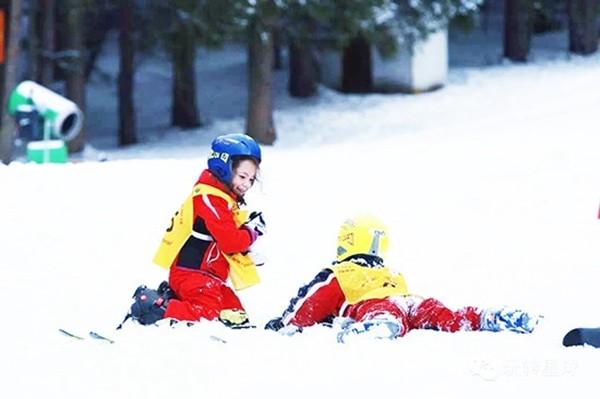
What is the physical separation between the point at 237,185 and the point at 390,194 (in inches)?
173

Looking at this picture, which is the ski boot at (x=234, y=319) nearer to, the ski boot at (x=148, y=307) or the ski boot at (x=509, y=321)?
the ski boot at (x=148, y=307)

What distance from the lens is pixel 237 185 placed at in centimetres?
755

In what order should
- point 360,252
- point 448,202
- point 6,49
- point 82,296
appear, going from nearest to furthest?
point 360,252 < point 82,296 < point 448,202 < point 6,49

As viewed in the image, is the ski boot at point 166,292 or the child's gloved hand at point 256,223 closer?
the child's gloved hand at point 256,223

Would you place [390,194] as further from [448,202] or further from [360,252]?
[360,252]

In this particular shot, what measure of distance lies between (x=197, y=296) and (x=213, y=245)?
0.31 meters

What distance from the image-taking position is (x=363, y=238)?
286 inches

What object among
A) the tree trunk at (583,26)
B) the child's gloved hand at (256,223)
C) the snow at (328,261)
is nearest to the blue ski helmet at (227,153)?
the child's gloved hand at (256,223)

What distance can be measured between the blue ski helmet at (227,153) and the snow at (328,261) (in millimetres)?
545

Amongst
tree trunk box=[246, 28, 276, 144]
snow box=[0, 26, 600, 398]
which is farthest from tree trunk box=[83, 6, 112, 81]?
snow box=[0, 26, 600, 398]

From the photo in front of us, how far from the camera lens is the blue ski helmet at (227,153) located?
7461 mm

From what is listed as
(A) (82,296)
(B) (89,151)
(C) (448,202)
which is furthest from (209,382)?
(B) (89,151)

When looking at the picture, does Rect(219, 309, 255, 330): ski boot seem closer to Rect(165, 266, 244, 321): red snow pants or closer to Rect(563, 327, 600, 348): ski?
Rect(165, 266, 244, 321): red snow pants

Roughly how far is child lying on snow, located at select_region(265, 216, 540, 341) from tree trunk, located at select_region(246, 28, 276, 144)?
13432 millimetres
